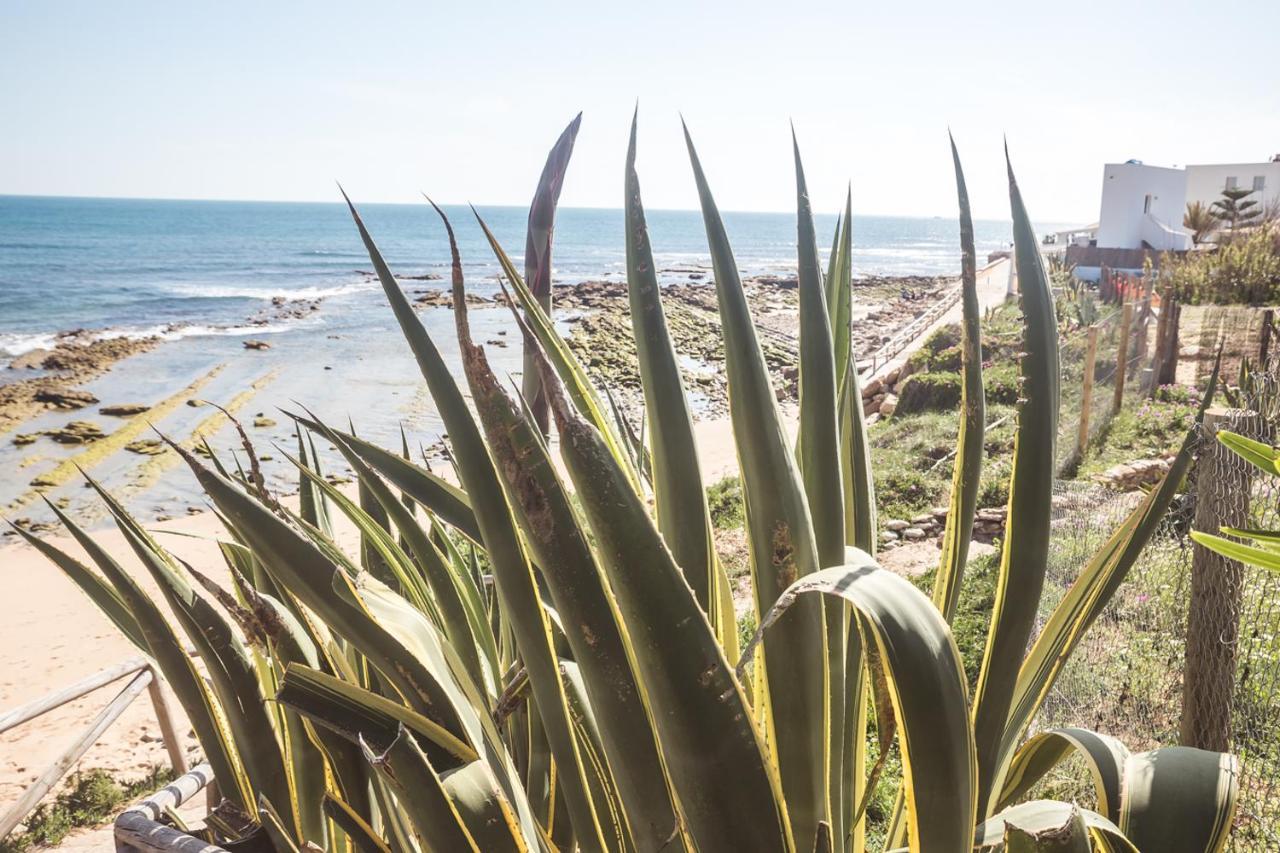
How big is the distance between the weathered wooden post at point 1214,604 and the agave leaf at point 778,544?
6.23 feet

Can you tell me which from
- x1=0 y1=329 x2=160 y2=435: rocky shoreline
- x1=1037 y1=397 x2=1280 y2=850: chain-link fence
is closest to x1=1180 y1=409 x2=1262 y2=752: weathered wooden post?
x1=1037 y1=397 x2=1280 y2=850: chain-link fence

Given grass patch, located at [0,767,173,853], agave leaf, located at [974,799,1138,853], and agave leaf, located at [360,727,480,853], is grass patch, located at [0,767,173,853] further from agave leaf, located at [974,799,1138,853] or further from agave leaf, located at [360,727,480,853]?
agave leaf, located at [974,799,1138,853]

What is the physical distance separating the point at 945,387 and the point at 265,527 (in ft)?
36.5

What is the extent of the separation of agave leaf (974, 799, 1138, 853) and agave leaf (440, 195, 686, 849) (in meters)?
0.23

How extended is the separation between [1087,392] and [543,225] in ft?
24.2

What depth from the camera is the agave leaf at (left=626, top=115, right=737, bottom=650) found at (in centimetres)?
66

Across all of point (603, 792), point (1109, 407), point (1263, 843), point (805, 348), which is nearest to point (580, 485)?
point (805, 348)

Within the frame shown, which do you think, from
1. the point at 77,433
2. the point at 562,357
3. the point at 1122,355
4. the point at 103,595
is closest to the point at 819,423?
the point at 562,357

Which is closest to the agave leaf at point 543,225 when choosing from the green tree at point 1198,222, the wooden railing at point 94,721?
the wooden railing at point 94,721

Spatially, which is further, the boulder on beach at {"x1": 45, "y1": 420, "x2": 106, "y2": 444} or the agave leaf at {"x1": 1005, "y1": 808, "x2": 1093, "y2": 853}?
the boulder on beach at {"x1": 45, "y1": 420, "x2": 106, "y2": 444}

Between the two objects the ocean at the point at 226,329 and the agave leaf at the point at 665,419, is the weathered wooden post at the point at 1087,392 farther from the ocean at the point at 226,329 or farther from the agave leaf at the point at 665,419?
the agave leaf at the point at 665,419

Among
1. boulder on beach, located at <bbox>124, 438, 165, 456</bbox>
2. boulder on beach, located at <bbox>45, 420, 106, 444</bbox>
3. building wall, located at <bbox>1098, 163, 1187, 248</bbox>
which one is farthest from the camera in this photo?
building wall, located at <bbox>1098, 163, 1187, 248</bbox>

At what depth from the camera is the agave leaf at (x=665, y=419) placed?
0.66 meters

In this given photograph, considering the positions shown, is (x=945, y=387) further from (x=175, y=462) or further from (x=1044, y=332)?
(x=175, y=462)
